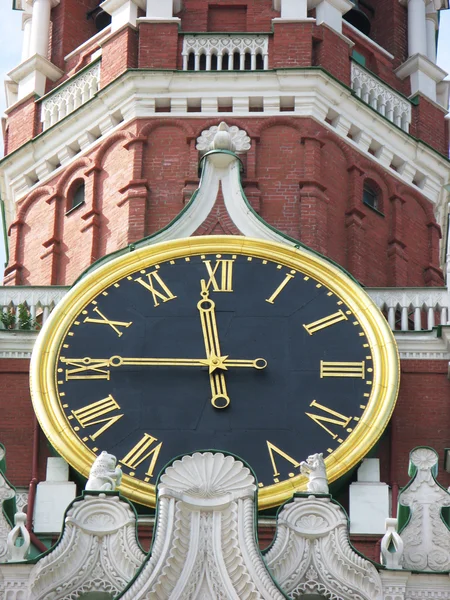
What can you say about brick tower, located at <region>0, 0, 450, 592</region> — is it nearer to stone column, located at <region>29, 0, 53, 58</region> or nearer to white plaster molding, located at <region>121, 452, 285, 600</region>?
stone column, located at <region>29, 0, 53, 58</region>

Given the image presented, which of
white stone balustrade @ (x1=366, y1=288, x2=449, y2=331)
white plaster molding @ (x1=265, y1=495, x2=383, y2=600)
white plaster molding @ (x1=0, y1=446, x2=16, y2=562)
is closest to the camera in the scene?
white plaster molding @ (x1=265, y1=495, x2=383, y2=600)

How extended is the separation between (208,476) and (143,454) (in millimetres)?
2267

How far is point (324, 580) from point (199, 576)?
102 cm

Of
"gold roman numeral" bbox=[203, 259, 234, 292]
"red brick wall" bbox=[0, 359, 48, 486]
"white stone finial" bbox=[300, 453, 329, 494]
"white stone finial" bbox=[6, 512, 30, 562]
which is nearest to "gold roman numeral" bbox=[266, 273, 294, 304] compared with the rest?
"gold roman numeral" bbox=[203, 259, 234, 292]

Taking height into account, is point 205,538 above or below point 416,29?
below

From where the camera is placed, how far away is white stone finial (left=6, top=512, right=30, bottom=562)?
85.9 feet

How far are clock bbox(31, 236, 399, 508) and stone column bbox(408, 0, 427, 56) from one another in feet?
18.3

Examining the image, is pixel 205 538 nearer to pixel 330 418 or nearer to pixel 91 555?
pixel 91 555

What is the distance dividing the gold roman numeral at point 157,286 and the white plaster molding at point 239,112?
10.4ft

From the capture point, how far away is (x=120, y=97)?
3294 cm

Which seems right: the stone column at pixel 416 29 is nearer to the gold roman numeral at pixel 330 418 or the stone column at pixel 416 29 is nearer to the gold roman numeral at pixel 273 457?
the gold roman numeral at pixel 330 418

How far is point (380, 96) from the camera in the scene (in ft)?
110

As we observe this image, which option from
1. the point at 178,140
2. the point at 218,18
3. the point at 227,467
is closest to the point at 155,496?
the point at 227,467

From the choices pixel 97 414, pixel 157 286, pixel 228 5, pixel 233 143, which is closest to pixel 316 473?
pixel 97 414
